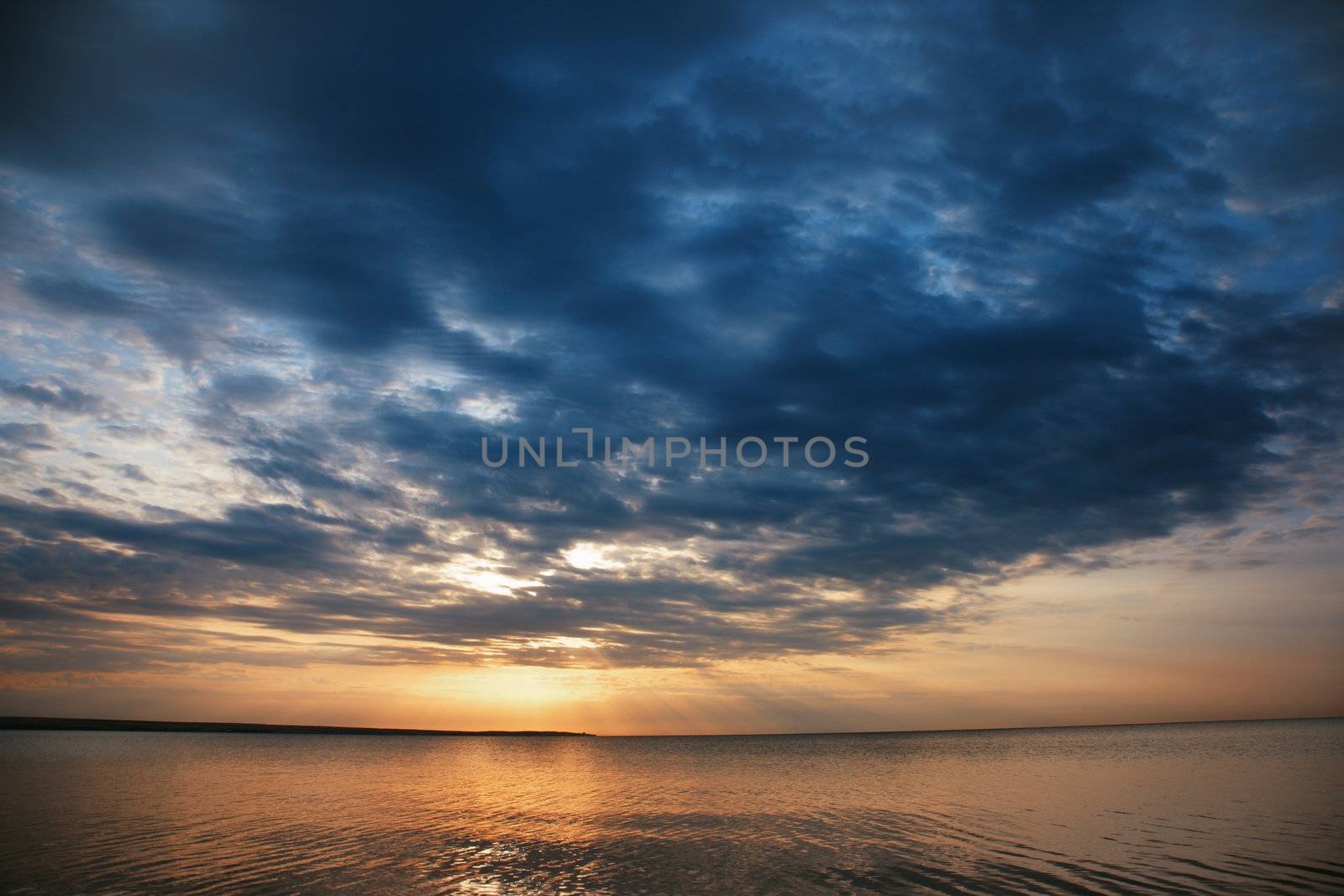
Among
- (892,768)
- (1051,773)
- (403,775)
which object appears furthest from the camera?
(892,768)

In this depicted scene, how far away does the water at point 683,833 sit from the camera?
30.0 meters

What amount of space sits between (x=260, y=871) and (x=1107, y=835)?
4162cm

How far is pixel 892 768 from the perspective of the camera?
97.2m

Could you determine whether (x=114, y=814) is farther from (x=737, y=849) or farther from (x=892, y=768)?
(x=892, y=768)

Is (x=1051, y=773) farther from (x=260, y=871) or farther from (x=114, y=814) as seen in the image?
(x=114, y=814)

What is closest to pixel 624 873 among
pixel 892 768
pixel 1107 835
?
pixel 1107 835

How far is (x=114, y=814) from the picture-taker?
46.0m

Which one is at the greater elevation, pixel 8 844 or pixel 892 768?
pixel 8 844

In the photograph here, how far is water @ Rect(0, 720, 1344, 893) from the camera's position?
30.0 metres

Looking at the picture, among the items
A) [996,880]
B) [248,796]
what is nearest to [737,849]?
[996,880]

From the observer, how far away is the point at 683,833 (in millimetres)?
43062

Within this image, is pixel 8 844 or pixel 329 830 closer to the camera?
pixel 8 844

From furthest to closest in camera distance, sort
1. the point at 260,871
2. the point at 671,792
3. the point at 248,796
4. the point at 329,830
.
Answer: the point at 671,792
the point at 248,796
the point at 329,830
the point at 260,871

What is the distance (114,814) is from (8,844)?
40.4ft
